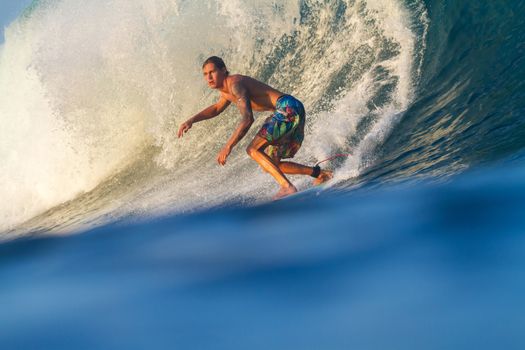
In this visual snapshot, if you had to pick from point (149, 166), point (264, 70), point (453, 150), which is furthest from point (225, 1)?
point (453, 150)

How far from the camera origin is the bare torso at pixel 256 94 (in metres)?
4.44

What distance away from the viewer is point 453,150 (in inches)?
147

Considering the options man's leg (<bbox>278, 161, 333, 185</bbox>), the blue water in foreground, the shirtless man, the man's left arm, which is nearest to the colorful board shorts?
the shirtless man

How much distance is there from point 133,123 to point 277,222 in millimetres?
5605

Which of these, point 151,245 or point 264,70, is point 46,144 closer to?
point 264,70

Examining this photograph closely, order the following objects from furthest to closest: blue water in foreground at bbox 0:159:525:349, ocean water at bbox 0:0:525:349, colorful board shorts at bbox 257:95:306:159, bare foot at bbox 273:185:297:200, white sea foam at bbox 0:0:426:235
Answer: white sea foam at bbox 0:0:426:235 → colorful board shorts at bbox 257:95:306:159 → bare foot at bbox 273:185:297:200 → ocean water at bbox 0:0:525:349 → blue water in foreground at bbox 0:159:525:349

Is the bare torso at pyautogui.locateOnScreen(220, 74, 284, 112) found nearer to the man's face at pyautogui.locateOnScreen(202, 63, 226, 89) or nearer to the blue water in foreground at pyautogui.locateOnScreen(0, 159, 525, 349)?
the man's face at pyautogui.locateOnScreen(202, 63, 226, 89)

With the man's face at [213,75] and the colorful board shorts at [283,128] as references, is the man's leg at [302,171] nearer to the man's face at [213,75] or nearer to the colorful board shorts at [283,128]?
the colorful board shorts at [283,128]

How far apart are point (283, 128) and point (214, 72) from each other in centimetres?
70

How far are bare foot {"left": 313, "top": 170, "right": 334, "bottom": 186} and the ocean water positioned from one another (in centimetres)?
13

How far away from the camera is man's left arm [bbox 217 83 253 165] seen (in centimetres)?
410

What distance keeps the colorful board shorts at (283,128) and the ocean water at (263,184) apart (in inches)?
11.7

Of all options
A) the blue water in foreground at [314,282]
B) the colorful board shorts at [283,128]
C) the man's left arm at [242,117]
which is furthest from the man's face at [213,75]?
the blue water in foreground at [314,282]

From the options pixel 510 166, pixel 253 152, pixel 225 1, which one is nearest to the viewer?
pixel 510 166
